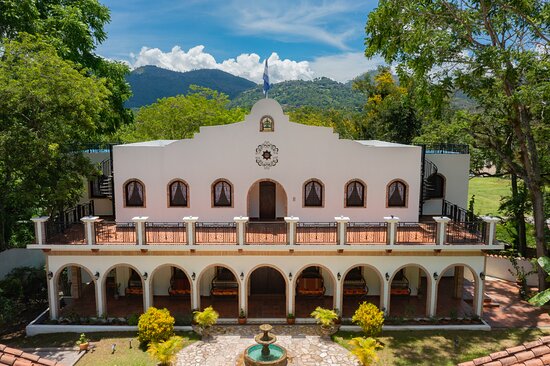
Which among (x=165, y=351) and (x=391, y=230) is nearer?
(x=165, y=351)

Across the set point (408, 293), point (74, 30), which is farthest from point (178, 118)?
point (408, 293)

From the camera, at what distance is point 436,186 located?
2022 centimetres

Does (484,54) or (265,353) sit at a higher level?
(484,54)

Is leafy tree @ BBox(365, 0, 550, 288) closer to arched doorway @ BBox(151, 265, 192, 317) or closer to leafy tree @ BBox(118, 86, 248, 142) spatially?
arched doorway @ BBox(151, 265, 192, 317)

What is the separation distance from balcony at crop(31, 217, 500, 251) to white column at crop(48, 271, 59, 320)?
6.03ft

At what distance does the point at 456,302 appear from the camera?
59.3 feet

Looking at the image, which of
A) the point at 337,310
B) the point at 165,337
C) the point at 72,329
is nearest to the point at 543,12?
the point at 337,310

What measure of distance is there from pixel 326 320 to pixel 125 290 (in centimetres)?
1000

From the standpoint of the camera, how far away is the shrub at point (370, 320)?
48.5ft

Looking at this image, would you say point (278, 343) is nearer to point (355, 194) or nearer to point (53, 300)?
point (355, 194)

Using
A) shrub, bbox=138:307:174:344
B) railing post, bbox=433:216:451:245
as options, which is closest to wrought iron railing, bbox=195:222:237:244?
shrub, bbox=138:307:174:344

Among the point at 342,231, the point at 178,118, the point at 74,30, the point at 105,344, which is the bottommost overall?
the point at 105,344

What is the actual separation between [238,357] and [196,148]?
909 cm

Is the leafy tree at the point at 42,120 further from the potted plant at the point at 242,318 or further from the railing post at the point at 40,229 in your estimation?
the potted plant at the point at 242,318
